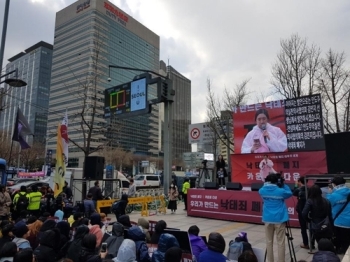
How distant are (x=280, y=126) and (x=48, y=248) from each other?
1254 centimetres

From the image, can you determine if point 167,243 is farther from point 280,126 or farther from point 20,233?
point 280,126

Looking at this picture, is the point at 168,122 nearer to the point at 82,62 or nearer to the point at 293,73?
the point at 293,73

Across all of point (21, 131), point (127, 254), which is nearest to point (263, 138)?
point (127, 254)

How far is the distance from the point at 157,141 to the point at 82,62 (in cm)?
6646

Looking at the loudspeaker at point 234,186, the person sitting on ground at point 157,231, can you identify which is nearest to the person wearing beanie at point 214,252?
the person sitting on ground at point 157,231

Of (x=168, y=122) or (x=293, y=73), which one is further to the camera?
(x=293, y=73)

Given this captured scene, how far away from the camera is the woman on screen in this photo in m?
14.3

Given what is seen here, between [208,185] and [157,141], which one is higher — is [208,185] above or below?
below

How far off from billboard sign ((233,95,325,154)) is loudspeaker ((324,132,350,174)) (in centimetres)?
387

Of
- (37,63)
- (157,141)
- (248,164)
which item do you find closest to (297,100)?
(248,164)

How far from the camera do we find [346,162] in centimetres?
912

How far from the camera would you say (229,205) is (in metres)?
12.2

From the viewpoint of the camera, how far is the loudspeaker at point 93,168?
15039 millimetres

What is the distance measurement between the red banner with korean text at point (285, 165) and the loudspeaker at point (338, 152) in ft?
12.6
